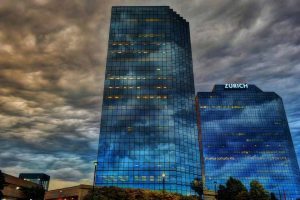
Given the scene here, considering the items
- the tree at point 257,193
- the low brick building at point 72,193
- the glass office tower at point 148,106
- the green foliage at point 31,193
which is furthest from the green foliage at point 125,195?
the green foliage at point 31,193

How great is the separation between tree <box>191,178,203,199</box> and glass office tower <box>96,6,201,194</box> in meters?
2.59

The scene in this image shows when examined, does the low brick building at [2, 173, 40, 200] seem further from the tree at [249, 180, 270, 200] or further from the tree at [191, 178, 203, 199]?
the tree at [249, 180, 270, 200]

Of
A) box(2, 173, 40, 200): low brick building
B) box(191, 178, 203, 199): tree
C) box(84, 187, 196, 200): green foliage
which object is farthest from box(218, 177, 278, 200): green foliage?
box(2, 173, 40, 200): low brick building

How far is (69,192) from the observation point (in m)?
96.7

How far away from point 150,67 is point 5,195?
274ft

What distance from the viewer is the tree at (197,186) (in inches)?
4003

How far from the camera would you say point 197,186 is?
10319cm

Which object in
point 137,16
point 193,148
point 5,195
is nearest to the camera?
point 5,195

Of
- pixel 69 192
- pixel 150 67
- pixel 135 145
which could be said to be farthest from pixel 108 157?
pixel 150 67

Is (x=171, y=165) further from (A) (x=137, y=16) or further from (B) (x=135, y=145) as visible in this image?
(A) (x=137, y=16)

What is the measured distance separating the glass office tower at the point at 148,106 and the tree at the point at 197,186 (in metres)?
2.59

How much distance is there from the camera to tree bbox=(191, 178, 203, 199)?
102 metres

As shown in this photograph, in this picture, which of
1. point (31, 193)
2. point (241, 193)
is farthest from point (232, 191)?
point (31, 193)

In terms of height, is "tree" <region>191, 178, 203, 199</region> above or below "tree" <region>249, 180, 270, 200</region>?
above
